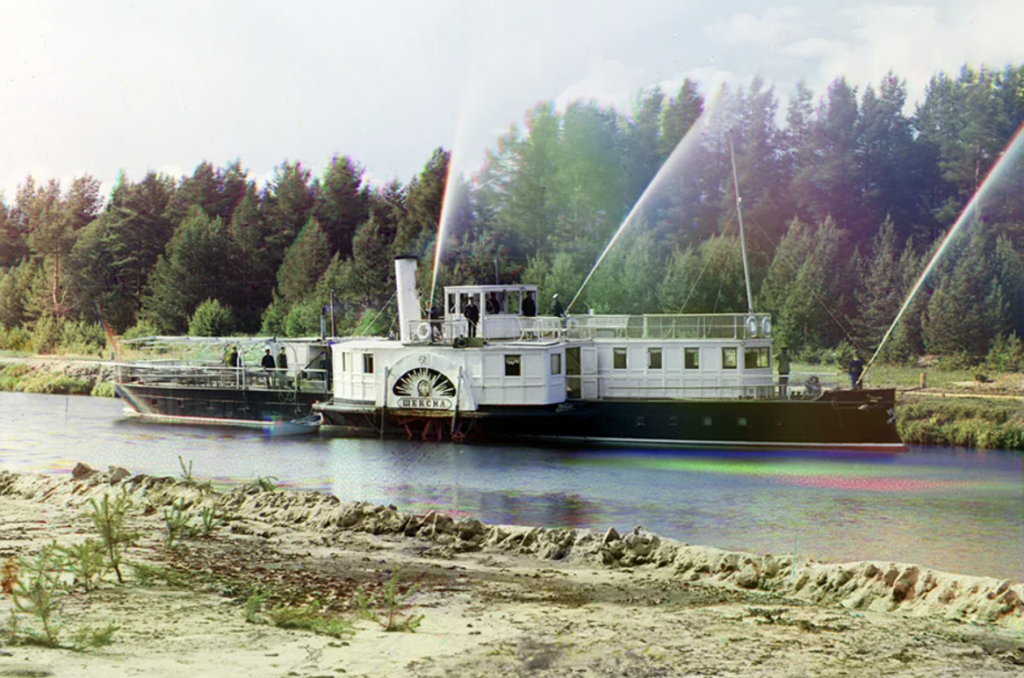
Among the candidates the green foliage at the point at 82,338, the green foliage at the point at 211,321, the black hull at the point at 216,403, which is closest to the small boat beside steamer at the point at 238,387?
the black hull at the point at 216,403

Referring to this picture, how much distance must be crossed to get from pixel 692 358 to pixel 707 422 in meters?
1.79

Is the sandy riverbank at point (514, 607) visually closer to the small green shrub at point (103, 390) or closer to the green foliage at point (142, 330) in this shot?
the small green shrub at point (103, 390)

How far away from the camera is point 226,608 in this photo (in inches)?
330

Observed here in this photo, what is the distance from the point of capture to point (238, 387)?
101ft

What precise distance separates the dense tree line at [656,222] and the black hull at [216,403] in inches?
207

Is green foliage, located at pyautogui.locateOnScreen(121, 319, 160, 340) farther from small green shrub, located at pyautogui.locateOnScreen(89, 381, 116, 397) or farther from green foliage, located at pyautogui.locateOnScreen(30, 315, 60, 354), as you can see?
green foliage, located at pyautogui.locateOnScreen(30, 315, 60, 354)

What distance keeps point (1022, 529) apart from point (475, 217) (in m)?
32.3

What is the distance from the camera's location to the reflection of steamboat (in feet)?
79.3

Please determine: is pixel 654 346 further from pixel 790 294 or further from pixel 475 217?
pixel 475 217

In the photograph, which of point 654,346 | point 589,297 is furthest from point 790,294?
point 654,346

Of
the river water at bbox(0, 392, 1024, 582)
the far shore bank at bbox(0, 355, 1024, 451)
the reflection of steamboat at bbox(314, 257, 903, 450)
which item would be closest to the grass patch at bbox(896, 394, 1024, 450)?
the far shore bank at bbox(0, 355, 1024, 451)

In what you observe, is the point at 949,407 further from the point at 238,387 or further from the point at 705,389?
the point at 238,387

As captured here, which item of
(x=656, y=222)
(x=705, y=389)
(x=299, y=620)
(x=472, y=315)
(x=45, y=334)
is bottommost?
(x=299, y=620)

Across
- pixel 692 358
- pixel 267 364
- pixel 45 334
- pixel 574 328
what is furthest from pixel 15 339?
pixel 692 358
